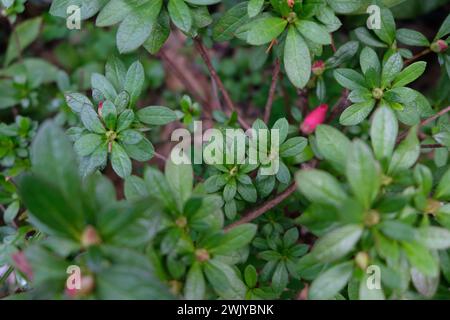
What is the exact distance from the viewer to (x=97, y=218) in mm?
1024

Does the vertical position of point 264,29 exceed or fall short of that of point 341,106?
it exceeds it

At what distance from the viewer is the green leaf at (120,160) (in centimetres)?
141

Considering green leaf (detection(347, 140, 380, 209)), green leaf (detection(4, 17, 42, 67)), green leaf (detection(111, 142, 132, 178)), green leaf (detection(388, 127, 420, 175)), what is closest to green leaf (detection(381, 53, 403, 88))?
green leaf (detection(388, 127, 420, 175))

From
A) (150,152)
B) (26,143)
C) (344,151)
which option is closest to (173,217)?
(150,152)

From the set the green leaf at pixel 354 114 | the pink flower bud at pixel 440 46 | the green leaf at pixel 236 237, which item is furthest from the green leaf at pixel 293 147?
the pink flower bud at pixel 440 46

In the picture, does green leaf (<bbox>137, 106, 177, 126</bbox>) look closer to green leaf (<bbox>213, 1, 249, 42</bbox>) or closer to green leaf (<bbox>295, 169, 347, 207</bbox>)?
green leaf (<bbox>213, 1, 249, 42</bbox>)

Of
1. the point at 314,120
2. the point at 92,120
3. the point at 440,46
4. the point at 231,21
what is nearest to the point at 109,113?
the point at 92,120

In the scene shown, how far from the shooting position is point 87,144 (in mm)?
1429

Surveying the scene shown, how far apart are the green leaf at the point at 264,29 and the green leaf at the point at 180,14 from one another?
176 millimetres

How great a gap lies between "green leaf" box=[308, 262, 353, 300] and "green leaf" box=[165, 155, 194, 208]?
0.37 meters

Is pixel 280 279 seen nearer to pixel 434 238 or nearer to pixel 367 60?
pixel 434 238

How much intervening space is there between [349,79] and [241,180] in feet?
1.54

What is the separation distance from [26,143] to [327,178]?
1.35 meters
